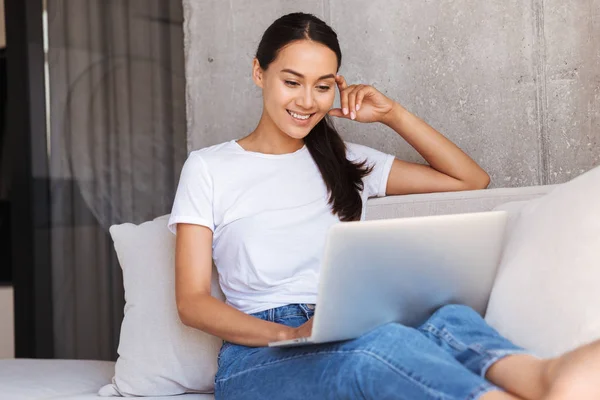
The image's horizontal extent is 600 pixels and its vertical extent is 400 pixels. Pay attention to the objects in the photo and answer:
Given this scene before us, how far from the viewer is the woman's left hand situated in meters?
2.15

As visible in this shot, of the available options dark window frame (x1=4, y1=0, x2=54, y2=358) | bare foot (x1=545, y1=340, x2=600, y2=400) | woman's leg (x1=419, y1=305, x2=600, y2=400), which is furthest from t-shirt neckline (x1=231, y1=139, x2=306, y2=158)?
dark window frame (x1=4, y1=0, x2=54, y2=358)

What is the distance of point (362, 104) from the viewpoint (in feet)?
7.23

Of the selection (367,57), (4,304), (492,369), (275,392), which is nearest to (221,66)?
(367,57)

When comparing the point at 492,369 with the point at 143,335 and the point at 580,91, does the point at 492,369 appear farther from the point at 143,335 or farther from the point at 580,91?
the point at 580,91

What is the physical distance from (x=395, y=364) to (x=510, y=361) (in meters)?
0.18

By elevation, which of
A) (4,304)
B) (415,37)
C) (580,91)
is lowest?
(4,304)

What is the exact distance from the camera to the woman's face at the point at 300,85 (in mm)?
1958

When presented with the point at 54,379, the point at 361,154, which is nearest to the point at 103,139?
the point at 54,379

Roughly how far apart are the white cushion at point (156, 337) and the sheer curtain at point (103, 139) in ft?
4.11

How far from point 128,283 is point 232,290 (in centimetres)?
31

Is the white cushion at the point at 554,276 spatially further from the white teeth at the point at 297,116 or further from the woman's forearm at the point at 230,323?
the white teeth at the point at 297,116

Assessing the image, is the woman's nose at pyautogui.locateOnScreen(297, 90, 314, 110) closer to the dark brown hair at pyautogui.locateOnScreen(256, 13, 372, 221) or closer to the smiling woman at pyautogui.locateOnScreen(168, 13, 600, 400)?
the smiling woman at pyautogui.locateOnScreen(168, 13, 600, 400)

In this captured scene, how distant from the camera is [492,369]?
1262mm

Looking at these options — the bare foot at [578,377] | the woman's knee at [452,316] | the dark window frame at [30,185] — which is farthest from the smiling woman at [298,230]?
the dark window frame at [30,185]
